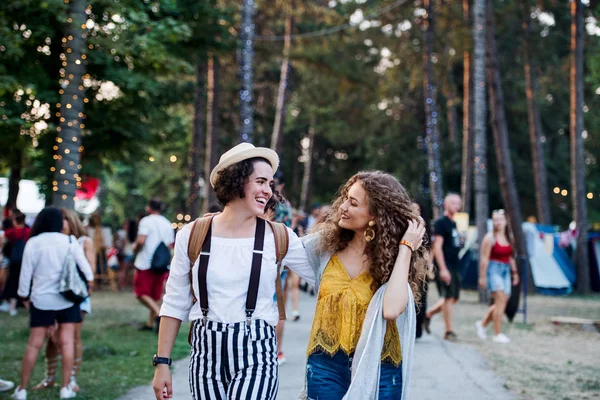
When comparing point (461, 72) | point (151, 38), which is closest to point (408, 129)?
point (461, 72)

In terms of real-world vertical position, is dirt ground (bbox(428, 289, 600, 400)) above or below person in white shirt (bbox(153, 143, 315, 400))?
below

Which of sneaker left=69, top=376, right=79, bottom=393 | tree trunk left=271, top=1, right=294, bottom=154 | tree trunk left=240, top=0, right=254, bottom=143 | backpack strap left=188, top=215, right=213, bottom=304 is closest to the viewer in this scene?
backpack strap left=188, top=215, right=213, bottom=304

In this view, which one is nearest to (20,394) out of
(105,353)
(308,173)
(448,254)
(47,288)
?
(47,288)

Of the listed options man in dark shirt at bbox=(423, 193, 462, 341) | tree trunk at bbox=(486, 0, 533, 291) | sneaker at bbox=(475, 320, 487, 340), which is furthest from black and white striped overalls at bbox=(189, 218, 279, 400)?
tree trunk at bbox=(486, 0, 533, 291)

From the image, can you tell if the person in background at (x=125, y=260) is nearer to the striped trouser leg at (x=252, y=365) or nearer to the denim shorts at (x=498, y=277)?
the denim shorts at (x=498, y=277)

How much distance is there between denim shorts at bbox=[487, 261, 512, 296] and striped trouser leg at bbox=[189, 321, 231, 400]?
851 cm

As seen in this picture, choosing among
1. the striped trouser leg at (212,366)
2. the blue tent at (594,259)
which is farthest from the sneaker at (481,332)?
the blue tent at (594,259)

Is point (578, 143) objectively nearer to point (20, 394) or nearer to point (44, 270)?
point (44, 270)

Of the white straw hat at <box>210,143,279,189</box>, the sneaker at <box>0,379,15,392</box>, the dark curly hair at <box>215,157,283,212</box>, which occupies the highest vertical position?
the white straw hat at <box>210,143,279,189</box>

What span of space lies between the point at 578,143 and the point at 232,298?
2226cm

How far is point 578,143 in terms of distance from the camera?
2409cm

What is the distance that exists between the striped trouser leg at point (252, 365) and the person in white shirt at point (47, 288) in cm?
391

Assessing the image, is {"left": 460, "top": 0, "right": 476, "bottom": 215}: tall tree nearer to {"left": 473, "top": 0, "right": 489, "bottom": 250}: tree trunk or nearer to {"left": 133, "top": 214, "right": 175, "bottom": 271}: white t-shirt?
{"left": 473, "top": 0, "right": 489, "bottom": 250}: tree trunk

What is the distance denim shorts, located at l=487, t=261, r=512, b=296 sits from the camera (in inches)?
458
